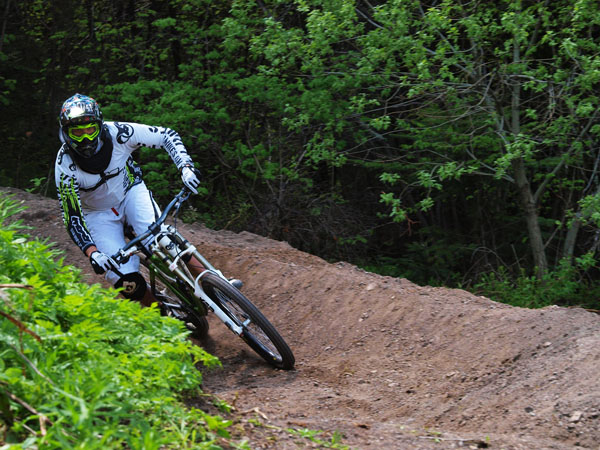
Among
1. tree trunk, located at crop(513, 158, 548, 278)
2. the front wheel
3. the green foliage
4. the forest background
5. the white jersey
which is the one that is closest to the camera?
the front wheel

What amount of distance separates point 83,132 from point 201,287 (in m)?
1.68

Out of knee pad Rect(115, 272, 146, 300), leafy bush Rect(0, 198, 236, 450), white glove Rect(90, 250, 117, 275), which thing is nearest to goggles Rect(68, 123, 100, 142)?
white glove Rect(90, 250, 117, 275)

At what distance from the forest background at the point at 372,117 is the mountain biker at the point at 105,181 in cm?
474

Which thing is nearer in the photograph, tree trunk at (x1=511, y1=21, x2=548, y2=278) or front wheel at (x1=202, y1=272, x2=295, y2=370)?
front wheel at (x1=202, y1=272, x2=295, y2=370)

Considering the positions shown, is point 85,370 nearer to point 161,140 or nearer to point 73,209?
point 73,209

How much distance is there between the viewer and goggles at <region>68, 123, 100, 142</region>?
623cm

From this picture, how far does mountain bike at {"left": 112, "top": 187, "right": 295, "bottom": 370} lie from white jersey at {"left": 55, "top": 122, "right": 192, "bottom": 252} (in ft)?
1.59

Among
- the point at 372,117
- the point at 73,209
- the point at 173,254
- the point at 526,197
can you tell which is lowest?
the point at 526,197

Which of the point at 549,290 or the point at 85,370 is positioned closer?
the point at 85,370

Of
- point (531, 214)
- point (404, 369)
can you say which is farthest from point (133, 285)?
point (531, 214)

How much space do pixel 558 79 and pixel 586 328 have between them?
505cm

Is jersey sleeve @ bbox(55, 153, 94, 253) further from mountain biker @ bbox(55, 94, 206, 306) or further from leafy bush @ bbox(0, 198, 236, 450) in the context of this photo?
leafy bush @ bbox(0, 198, 236, 450)

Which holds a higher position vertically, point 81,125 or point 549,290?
point 81,125

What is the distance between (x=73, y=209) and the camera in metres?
6.37
